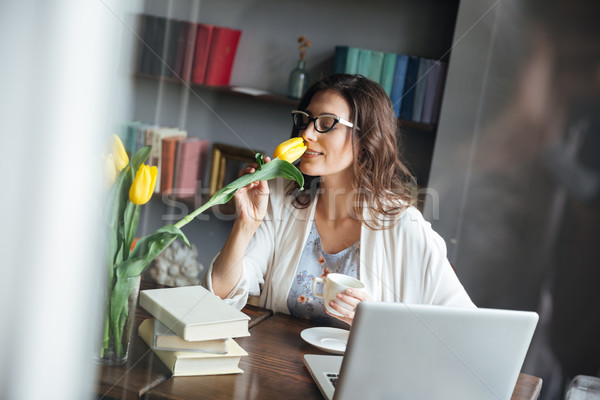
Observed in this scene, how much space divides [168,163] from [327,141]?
833 millimetres

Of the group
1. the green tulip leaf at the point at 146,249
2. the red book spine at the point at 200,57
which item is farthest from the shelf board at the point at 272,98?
the green tulip leaf at the point at 146,249

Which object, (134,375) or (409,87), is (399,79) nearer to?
(409,87)

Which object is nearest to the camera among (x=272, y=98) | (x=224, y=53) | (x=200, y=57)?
(x=200, y=57)

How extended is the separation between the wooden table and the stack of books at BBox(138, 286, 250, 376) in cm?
1

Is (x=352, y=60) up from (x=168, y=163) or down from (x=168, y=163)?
up

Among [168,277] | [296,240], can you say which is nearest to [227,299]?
[296,240]

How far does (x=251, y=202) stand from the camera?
3.29ft

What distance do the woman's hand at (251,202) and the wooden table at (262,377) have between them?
0.70ft

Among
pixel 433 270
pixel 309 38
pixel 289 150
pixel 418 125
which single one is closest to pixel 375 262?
pixel 433 270

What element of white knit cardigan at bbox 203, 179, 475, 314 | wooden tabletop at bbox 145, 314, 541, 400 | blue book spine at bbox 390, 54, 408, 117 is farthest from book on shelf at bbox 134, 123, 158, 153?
blue book spine at bbox 390, 54, 408, 117

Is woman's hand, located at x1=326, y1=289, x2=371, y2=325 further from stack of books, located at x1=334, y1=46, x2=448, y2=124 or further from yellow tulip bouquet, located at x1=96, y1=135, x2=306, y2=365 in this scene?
stack of books, located at x1=334, y1=46, x2=448, y2=124

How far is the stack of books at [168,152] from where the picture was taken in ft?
0.57

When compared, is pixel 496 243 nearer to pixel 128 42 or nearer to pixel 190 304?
pixel 190 304

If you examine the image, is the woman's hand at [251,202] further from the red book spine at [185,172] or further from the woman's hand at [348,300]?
the red book spine at [185,172]
